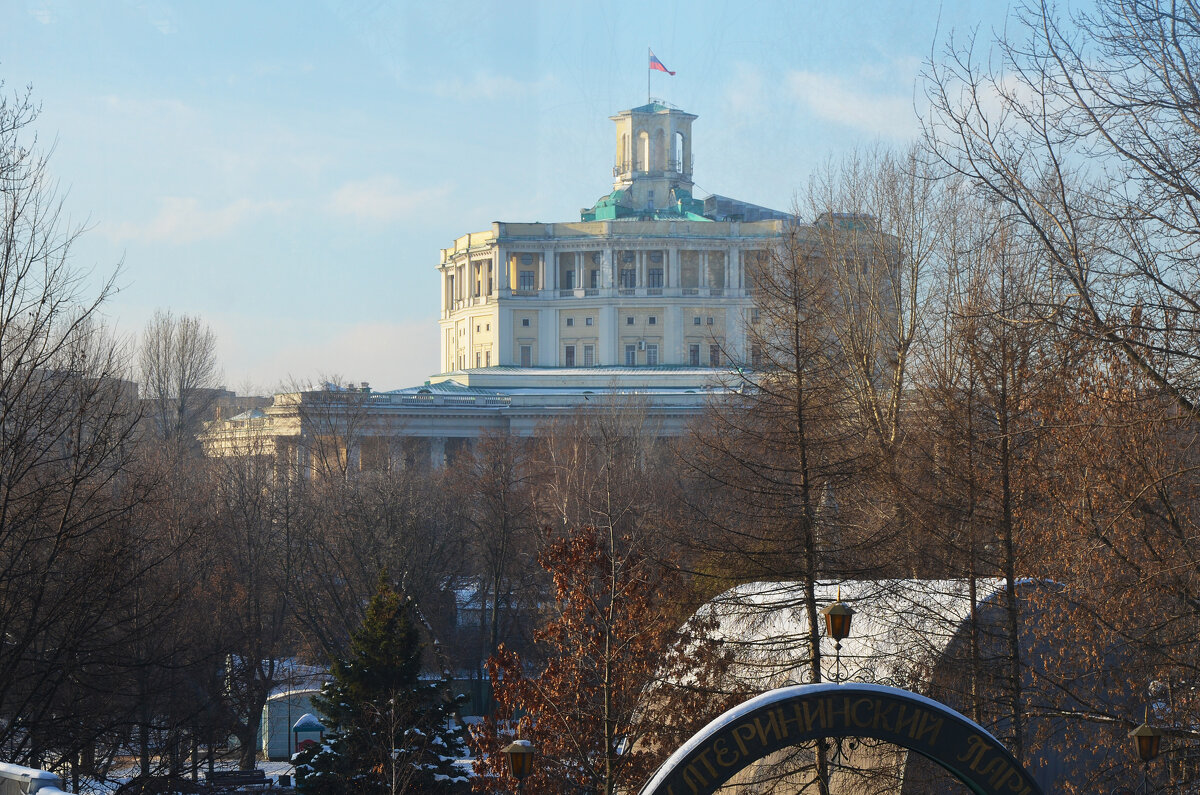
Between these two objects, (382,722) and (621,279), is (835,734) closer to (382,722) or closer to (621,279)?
(382,722)

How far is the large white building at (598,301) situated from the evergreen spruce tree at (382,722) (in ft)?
187

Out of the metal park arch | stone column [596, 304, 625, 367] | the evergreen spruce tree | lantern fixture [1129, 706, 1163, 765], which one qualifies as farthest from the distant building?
the metal park arch

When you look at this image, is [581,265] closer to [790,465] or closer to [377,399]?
[377,399]

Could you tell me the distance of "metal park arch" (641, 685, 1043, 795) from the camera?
9570 millimetres

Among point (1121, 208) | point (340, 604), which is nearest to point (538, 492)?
point (340, 604)

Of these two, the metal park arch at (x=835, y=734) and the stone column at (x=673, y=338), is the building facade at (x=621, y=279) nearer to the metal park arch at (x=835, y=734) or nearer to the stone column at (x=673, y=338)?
the stone column at (x=673, y=338)

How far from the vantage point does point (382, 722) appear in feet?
81.0

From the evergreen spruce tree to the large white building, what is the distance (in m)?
57.0

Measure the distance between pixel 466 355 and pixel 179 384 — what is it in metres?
31.6

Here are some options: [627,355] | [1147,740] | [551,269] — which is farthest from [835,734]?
[551,269]

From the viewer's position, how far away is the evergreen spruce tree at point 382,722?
2458cm

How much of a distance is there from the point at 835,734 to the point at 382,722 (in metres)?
16.2

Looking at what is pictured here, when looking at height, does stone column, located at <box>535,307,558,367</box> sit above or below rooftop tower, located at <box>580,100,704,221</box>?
below

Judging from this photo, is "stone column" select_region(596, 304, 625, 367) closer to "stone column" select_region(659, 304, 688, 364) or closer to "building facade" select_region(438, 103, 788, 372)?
"building facade" select_region(438, 103, 788, 372)
